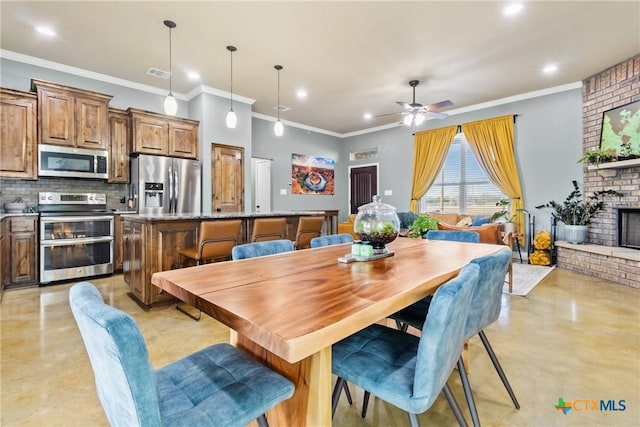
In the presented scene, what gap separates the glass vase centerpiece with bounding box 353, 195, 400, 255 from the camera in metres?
1.78

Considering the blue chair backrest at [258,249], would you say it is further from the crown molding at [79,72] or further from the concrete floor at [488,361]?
the crown molding at [79,72]

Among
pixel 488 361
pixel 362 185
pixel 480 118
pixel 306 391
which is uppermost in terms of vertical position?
pixel 480 118

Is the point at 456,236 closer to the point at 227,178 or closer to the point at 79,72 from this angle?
the point at 227,178

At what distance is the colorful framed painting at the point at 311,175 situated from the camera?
7607 mm

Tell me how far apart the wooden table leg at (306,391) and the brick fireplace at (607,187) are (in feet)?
15.6

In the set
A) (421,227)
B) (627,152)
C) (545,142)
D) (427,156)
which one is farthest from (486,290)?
(427,156)

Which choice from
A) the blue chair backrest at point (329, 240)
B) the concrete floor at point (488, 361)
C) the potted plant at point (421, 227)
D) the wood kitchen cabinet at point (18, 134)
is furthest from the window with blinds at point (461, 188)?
the wood kitchen cabinet at point (18, 134)

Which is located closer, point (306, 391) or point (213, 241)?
point (306, 391)

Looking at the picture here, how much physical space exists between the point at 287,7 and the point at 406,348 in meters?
3.34

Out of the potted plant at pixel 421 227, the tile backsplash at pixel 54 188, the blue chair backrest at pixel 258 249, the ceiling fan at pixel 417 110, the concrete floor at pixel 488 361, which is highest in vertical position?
the ceiling fan at pixel 417 110

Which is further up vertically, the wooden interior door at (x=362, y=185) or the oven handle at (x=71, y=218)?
the wooden interior door at (x=362, y=185)

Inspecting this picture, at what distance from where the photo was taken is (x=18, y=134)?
387 centimetres

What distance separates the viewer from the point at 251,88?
17.4 ft

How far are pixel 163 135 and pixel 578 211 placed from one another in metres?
6.77
